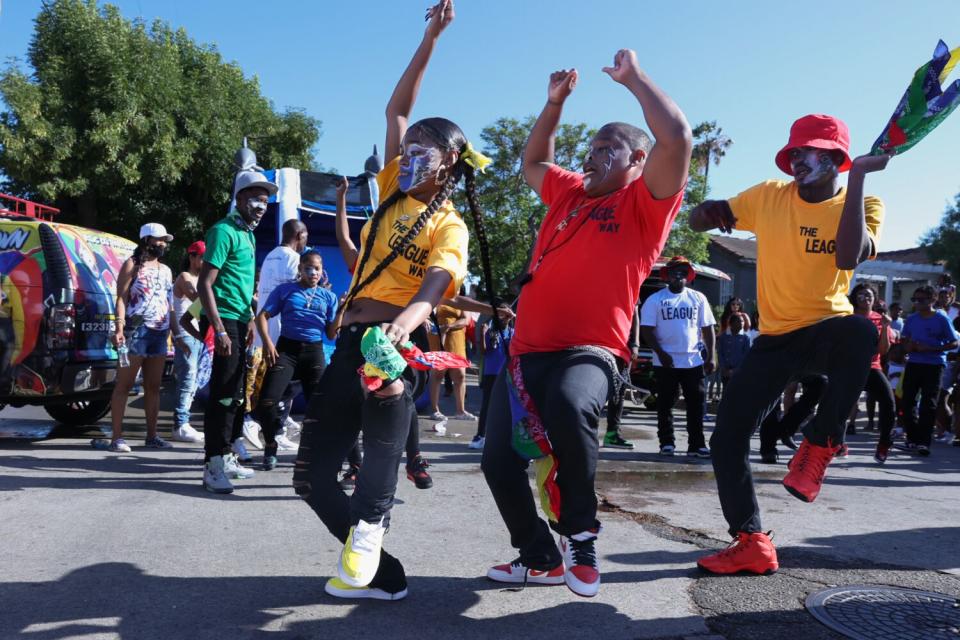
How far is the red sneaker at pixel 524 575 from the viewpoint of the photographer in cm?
329

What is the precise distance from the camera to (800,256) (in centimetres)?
357

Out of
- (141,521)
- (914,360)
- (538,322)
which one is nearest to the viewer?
(538,322)

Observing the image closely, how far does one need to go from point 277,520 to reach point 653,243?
2.64 metres

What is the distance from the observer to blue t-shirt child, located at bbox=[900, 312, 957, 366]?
846 centimetres

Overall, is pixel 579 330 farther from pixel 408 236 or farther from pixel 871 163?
pixel 871 163

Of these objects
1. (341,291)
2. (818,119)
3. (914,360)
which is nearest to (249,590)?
(818,119)

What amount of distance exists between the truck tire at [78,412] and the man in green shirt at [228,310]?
300 centimetres

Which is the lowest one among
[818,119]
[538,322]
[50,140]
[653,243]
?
[538,322]

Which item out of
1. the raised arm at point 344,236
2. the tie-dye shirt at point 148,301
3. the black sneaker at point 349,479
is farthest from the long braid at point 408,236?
the tie-dye shirt at point 148,301

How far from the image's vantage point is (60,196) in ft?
61.9

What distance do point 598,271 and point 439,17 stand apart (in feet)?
4.80

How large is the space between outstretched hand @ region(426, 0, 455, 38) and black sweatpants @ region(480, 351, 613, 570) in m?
1.58

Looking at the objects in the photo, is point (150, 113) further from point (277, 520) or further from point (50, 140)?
point (277, 520)

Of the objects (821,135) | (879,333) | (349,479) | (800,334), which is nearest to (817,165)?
(821,135)
